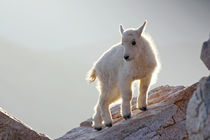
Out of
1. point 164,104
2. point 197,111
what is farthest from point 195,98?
point 164,104

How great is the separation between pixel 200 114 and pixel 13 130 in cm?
554

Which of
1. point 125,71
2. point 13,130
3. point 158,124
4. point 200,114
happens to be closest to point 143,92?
point 125,71

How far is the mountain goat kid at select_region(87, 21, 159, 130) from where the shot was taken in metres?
10.2

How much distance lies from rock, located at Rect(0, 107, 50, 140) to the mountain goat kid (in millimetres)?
2653

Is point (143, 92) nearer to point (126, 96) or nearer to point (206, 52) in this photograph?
point (126, 96)

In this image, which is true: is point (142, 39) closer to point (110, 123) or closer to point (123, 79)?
point (123, 79)

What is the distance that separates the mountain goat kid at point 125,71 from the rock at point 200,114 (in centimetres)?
464

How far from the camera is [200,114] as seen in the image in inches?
197

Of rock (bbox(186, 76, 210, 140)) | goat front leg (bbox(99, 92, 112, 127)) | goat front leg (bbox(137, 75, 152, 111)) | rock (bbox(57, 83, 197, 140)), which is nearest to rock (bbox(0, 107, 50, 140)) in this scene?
rock (bbox(57, 83, 197, 140))

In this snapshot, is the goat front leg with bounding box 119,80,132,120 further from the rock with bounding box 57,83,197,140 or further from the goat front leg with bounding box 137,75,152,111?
the goat front leg with bounding box 137,75,152,111

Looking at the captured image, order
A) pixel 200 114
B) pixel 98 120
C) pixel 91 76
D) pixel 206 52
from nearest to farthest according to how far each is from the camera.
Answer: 1. pixel 200 114
2. pixel 206 52
3. pixel 98 120
4. pixel 91 76

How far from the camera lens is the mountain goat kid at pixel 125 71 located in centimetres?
1017

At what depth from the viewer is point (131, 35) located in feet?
33.4

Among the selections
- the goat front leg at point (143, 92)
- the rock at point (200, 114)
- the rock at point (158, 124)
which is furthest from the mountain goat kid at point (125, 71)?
the rock at point (200, 114)
